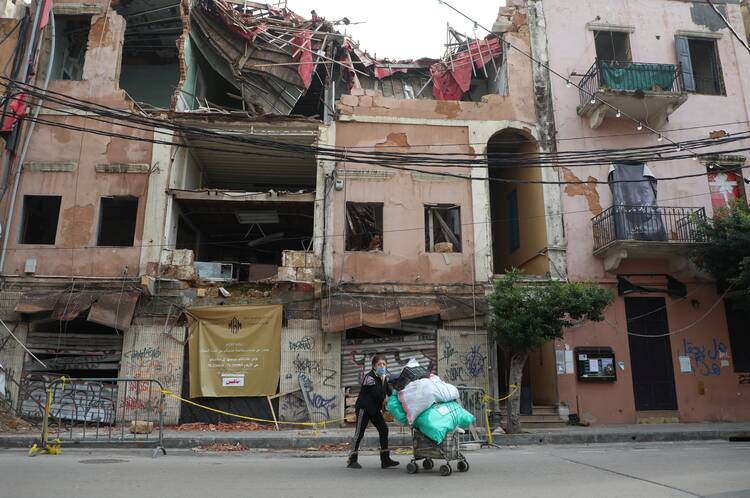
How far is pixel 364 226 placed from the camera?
1673 centimetres

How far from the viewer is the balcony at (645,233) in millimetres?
15633

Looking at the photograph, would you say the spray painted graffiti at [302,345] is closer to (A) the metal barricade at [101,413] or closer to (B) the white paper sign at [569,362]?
(A) the metal barricade at [101,413]

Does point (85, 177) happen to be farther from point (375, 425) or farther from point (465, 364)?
point (375, 425)

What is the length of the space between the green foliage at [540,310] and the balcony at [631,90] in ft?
20.3

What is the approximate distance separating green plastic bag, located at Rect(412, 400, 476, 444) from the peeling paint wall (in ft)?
35.1

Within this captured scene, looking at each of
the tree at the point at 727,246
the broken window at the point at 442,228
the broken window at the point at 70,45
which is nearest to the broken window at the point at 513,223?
the broken window at the point at 442,228

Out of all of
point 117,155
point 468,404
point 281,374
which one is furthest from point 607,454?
point 117,155

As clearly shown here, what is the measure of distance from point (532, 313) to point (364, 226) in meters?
5.78

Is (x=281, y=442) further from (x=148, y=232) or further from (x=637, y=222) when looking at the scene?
(x=637, y=222)

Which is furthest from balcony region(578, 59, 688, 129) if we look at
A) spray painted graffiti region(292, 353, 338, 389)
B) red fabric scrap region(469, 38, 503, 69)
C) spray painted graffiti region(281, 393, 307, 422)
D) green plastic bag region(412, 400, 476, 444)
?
green plastic bag region(412, 400, 476, 444)

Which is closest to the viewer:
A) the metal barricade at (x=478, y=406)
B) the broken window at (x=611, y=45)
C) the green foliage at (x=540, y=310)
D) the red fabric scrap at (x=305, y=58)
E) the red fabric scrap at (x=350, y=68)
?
the metal barricade at (x=478, y=406)

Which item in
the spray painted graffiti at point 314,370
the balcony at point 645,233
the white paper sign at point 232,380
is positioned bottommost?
the white paper sign at point 232,380

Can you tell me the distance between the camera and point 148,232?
1555 centimetres

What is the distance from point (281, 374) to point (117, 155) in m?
7.67
